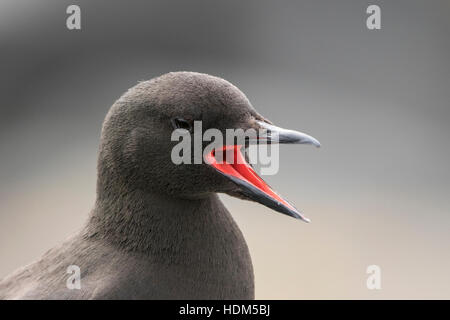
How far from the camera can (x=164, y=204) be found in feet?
4.54

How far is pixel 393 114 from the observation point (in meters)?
3.45

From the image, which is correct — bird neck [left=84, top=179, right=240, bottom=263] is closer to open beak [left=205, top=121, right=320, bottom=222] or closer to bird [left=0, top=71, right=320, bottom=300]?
bird [left=0, top=71, right=320, bottom=300]

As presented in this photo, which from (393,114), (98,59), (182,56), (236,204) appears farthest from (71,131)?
(393,114)

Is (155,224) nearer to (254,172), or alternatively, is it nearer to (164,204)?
(164,204)

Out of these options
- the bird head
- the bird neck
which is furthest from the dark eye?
the bird neck

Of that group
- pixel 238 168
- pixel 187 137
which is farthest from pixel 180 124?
pixel 238 168

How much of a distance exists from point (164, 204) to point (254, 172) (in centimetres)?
19

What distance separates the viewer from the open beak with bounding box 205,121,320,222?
1.33 m

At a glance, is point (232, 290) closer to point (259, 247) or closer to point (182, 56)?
point (259, 247)

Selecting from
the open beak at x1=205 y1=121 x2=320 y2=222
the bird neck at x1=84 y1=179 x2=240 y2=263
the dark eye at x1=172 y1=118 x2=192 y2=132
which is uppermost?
the dark eye at x1=172 y1=118 x2=192 y2=132

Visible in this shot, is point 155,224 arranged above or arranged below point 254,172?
below

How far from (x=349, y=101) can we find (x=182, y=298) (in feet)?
7.51

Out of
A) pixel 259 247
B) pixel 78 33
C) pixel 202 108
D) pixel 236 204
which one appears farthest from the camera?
A: pixel 78 33

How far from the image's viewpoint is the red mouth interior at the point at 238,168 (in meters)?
1.35
